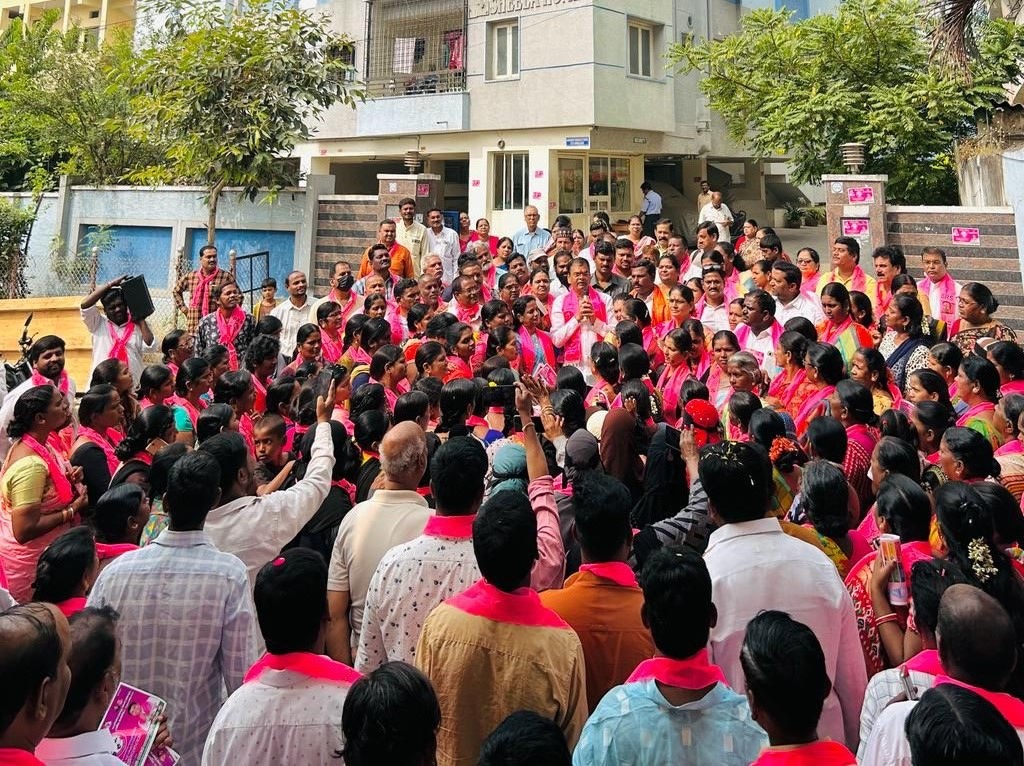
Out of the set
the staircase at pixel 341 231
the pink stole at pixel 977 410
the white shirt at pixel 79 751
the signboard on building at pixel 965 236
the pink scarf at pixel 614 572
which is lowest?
the white shirt at pixel 79 751

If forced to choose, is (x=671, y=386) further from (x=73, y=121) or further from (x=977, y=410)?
(x=73, y=121)

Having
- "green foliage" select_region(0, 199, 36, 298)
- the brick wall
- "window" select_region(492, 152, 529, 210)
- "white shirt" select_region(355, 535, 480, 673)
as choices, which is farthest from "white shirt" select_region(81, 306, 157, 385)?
"window" select_region(492, 152, 529, 210)

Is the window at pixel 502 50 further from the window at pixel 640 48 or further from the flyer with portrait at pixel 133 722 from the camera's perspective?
the flyer with portrait at pixel 133 722

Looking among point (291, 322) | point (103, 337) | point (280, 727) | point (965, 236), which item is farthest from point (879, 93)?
point (280, 727)

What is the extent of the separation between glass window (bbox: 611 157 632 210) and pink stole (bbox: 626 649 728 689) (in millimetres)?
18446

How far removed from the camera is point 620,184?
20.1 meters

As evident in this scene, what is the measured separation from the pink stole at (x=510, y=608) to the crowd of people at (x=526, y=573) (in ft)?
0.03

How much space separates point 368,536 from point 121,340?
16.5 feet

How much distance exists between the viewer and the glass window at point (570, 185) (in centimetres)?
1914

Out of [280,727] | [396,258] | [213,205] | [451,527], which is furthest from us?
[213,205]

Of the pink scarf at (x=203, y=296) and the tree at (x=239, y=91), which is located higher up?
the tree at (x=239, y=91)

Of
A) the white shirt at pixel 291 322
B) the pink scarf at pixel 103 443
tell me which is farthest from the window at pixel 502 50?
the pink scarf at pixel 103 443

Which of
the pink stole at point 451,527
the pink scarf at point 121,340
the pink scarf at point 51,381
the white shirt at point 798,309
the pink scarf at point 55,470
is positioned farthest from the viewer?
the white shirt at point 798,309

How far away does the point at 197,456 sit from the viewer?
3162 mm
